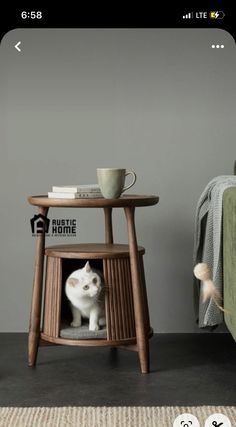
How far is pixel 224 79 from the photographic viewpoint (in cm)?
258

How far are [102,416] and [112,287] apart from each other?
492mm

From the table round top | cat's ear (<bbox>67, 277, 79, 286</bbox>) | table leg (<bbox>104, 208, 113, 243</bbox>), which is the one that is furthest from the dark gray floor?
the table round top

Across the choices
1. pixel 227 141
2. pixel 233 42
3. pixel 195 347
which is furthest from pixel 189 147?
pixel 195 347

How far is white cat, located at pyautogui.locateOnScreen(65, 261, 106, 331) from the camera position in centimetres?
204

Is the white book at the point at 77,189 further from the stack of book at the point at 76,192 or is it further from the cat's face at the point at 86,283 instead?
the cat's face at the point at 86,283

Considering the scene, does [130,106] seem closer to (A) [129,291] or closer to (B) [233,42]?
(B) [233,42]

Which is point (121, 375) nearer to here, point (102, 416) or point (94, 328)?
point (94, 328)

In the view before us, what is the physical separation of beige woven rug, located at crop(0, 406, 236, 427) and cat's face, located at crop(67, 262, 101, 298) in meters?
0.40

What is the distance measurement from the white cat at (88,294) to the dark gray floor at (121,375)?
0.16m

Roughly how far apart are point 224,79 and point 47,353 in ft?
3.83

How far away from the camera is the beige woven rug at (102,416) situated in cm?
163

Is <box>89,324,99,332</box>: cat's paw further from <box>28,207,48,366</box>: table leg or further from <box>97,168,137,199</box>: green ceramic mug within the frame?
<box>97,168,137,199</box>: green ceramic mug
